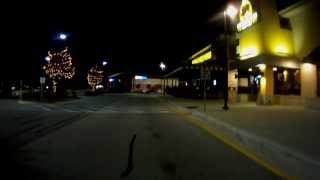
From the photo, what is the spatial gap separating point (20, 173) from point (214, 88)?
151 ft

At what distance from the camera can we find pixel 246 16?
121 ft

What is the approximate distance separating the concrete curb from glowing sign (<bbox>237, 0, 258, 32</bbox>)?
22.2 metres

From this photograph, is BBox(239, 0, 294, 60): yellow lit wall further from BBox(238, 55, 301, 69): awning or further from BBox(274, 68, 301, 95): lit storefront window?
BBox(274, 68, 301, 95): lit storefront window

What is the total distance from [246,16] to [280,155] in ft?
95.4

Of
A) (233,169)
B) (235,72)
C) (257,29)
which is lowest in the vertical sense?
(233,169)

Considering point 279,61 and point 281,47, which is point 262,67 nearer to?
point 279,61

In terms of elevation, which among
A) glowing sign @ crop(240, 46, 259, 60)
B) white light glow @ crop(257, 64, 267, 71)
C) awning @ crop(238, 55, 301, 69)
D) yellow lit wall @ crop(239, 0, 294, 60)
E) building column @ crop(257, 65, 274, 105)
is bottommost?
building column @ crop(257, 65, 274, 105)

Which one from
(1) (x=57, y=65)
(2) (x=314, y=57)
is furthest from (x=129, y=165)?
(1) (x=57, y=65)

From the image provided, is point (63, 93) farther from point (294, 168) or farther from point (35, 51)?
point (294, 168)

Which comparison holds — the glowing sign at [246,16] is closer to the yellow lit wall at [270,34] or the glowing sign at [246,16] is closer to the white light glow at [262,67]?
the yellow lit wall at [270,34]

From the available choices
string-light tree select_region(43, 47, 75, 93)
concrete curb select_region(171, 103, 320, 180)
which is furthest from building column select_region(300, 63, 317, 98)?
string-light tree select_region(43, 47, 75, 93)

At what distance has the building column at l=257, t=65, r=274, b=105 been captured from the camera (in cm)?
3316

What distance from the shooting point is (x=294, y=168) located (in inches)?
333

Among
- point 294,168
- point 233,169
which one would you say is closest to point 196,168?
point 233,169
